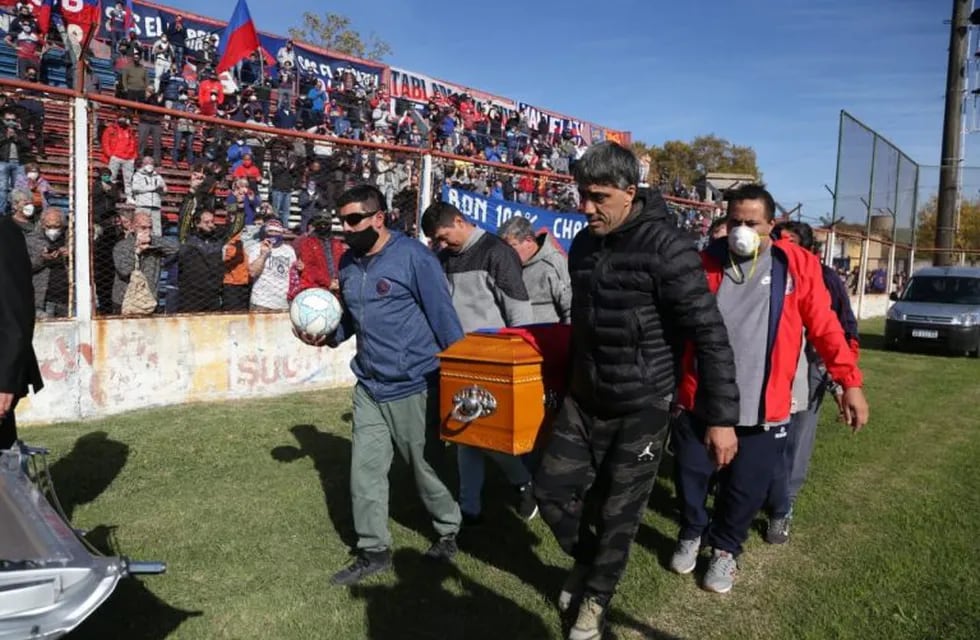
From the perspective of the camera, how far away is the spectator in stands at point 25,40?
15094mm

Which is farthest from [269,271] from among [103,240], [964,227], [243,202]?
[964,227]

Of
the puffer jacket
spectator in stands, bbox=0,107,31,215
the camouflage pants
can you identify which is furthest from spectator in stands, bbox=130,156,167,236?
the puffer jacket

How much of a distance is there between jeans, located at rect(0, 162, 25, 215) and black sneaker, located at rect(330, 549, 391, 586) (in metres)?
6.43

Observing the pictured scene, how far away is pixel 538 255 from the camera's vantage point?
5383mm

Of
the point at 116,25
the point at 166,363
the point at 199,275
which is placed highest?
the point at 116,25

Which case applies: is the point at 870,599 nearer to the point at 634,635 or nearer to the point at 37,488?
the point at 634,635

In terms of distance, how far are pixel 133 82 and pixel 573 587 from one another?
51.0 ft

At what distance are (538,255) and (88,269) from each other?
14.9 feet

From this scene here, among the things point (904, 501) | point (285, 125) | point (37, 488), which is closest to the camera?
point (37, 488)

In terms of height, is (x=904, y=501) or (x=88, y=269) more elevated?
(x=88, y=269)

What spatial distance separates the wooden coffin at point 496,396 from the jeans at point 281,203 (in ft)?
22.9

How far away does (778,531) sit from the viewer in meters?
4.91

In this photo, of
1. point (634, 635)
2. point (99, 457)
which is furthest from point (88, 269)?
point (634, 635)

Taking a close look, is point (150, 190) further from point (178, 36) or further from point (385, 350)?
point (178, 36)
